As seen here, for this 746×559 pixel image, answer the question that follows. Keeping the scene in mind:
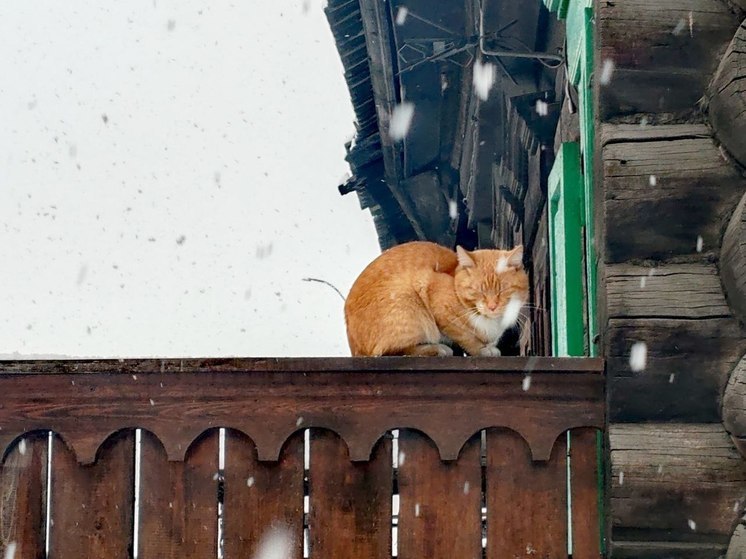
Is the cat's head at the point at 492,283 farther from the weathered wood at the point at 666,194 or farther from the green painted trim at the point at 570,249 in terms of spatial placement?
the weathered wood at the point at 666,194

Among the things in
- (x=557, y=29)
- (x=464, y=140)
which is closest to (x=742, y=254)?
(x=557, y=29)

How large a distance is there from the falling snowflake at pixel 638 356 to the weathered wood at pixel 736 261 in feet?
0.83

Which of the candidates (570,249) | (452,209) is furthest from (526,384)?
(452,209)

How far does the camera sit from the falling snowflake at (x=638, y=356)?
2627mm

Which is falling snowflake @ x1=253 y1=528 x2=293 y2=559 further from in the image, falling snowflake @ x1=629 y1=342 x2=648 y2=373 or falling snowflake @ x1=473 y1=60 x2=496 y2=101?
falling snowflake @ x1=473 y1=60 x2=496 y2=101

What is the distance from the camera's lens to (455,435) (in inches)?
108

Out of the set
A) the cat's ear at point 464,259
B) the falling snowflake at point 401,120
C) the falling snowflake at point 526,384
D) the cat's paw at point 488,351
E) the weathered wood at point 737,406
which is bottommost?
the weathered wood at point 737,406

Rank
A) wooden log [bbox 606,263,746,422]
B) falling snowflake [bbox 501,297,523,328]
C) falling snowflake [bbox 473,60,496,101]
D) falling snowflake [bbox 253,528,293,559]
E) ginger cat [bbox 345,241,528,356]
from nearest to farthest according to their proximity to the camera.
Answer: wooden log [bbox 606,263,746,422] < falling snowflake [bbox 253,528,293,559] < ginger cat [bbox 345,241,528,356] < falling snowflake [bbox 501,297,523,328] < falling snowflake [bbox 473,60,496,101]

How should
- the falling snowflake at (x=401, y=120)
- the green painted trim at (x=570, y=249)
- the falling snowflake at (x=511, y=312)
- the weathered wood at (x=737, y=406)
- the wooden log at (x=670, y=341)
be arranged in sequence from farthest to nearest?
the falling snowflake at (x=401, y=120)
the green painted trim at (x=570, y=249)
the falling snowflake at (x=511, y=312)
the wooden log at (x=670, y=341)
the weathered wood at (x=737, y=406)

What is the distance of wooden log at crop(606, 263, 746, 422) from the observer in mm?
2598

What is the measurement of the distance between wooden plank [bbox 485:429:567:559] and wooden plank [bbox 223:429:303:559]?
535mm

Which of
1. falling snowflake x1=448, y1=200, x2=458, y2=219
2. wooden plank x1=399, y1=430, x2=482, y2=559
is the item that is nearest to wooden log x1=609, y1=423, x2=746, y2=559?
wooden plank x1=399, y1=430, x2=482, y2=559

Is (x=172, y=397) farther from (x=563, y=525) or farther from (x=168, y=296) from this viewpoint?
(x=168, y=296)

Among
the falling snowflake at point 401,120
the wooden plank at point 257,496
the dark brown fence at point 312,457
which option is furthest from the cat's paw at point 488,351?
the falling snowflake at point 401,120
